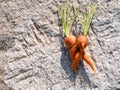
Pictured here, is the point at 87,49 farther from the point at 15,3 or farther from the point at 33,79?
the point at 15,3

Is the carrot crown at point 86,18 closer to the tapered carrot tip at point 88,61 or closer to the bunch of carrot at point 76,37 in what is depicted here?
the bunch of carrot at point 76,37

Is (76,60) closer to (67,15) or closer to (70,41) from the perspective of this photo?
(70,41)

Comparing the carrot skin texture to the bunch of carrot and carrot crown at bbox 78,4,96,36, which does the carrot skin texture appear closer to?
the bunch of carrot

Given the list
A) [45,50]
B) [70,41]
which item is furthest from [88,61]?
[45,50]

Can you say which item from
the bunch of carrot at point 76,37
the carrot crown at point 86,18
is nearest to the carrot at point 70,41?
the bunch of carrot at point 76,37

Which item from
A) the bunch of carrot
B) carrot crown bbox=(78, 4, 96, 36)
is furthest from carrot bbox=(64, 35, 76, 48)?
carrot crown bbox=(78, 4, 96, 36)

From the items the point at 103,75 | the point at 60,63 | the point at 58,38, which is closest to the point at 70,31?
the point at 58,38

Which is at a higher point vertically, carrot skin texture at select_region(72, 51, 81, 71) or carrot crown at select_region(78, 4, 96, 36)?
carrot crown at select_region(78, 4, 96, 36)
